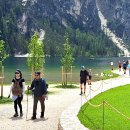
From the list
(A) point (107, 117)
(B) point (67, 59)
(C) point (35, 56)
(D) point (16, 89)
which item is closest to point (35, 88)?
(D) point (16, 89)

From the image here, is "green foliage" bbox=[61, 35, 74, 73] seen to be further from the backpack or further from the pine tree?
the backpack

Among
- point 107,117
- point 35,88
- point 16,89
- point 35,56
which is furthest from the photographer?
point 35,56

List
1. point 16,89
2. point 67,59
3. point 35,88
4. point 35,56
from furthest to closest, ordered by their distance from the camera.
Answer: point 67,59 < point 35,56 < point 16,89 < point 35,88

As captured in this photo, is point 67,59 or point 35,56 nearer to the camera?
point 35,56

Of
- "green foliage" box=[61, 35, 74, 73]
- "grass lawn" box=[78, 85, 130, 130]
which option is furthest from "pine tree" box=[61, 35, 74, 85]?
"grass lawn" box=[78, 85, 130, 130]

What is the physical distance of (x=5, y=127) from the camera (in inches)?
936

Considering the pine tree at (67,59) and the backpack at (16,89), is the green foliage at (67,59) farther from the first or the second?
the backpack at (16,89)

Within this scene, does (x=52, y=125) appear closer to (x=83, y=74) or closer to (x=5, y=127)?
(x=5, y=127)

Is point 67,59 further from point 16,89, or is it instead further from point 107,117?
point 107,117

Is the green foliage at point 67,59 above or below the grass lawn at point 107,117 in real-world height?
above

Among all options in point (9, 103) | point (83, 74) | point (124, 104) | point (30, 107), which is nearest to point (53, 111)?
point (30, 107)

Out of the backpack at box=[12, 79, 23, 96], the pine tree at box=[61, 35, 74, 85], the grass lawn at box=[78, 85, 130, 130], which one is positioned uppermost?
the pine tree at box=[61, 35, 74, 85]

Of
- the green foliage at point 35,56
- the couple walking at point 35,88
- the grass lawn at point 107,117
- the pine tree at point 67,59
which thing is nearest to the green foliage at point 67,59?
the pine tree at point 67,59

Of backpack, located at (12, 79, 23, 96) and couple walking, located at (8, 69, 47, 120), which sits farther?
backpack, located at (12, 79, 23, 96)
